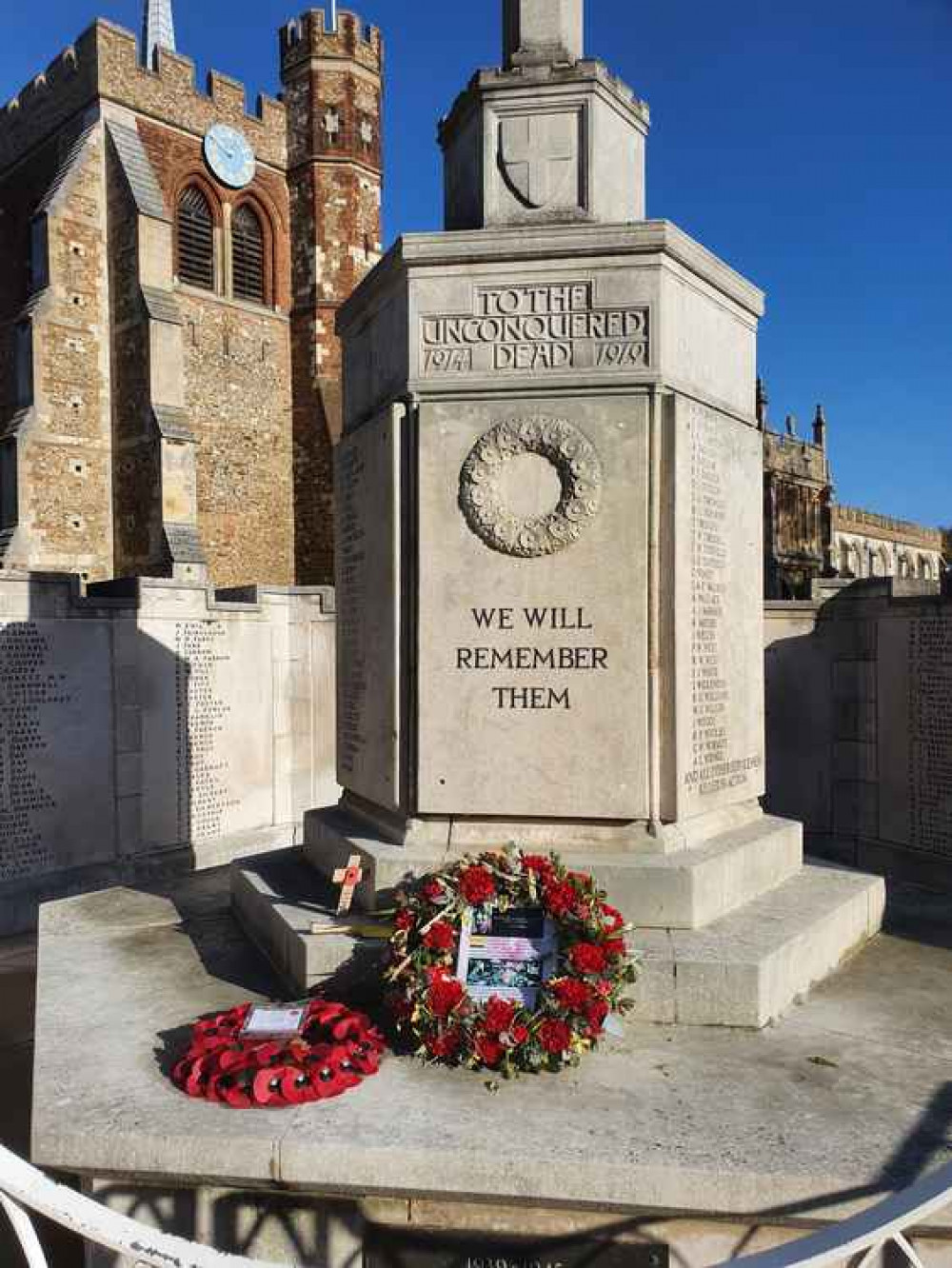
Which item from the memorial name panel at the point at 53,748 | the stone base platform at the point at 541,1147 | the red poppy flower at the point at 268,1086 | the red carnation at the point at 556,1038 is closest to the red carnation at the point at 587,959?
the red carnation at the point at 556,1038

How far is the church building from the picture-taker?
1772cm

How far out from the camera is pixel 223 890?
6.30 m

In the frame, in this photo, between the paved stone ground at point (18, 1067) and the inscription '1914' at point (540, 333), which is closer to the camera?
the paved stone ground at point (18, 1067)

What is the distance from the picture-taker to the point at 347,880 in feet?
14.0

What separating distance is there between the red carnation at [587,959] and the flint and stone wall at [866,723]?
4.87m

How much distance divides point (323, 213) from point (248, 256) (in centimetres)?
198

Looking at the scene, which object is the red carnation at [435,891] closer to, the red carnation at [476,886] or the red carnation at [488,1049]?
the red carnation at [476,886]

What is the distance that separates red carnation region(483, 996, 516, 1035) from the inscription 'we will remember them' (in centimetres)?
147

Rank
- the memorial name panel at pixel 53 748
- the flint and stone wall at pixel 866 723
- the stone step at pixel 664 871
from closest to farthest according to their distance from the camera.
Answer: the stone step at pixel 664 871 < the flint and stone wall at pixel 866 723 < the memorial name panel at pixel 53 748

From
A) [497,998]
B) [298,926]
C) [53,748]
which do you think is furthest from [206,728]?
[497,998]

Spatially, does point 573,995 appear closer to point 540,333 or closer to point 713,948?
point 713,948

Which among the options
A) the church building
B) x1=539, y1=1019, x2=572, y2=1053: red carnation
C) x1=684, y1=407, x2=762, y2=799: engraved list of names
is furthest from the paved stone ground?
the church building

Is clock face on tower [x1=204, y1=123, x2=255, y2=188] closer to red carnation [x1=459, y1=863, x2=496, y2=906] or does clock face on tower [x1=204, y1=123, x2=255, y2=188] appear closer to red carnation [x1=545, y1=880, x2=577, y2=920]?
red carnation [x1=459, y1=863, x2=496, y2=906]

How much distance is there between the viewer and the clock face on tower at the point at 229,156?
66.3 feet
